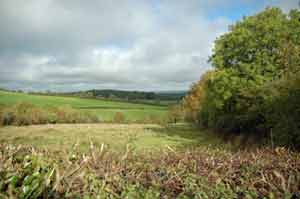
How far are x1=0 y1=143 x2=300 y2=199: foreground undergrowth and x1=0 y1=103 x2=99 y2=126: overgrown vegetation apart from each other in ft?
165

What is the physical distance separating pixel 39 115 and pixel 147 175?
2025 inches

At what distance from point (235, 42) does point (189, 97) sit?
27.6m

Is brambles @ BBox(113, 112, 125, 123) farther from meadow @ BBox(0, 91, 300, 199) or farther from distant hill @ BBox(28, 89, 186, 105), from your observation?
meadow @ BBox(0, 91, 300, 199)

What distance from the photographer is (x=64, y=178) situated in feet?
8.59

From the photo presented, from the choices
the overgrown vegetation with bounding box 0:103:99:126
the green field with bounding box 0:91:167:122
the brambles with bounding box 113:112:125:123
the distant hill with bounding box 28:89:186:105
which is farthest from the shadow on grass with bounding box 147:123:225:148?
the distant hill with bounding box 28:89:186:105

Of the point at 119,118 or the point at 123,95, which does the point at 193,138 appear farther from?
the point at 123,95

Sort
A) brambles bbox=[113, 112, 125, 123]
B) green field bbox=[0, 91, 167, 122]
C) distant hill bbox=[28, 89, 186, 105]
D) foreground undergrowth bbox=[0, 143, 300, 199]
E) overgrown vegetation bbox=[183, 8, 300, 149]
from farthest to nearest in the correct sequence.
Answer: distant hill bbox=[28, 89, 186, 105] < green field bbox=[0, 91, 167, 122] < brambles bbox=[113, 112, 125, 123] < overgrown vegetation bbox=[183, 8, 300, 149] < foreground undergrowth bbox=[0, 143, 300, 199]

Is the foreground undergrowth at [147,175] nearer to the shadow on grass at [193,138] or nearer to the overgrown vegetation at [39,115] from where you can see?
the shadow on grass at [193,138]

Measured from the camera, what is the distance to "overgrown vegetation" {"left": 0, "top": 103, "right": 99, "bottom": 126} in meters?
48.1

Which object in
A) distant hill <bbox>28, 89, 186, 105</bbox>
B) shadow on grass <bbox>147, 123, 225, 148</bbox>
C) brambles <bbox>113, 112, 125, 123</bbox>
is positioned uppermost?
distant hill <bbox>28, 89, 186, 105</bbox>

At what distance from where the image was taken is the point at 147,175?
9.15 feet

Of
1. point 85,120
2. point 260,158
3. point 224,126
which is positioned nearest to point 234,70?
point 224,126

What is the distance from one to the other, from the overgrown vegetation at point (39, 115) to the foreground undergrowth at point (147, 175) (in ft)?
165

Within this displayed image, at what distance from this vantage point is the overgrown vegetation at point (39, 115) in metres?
48.1
